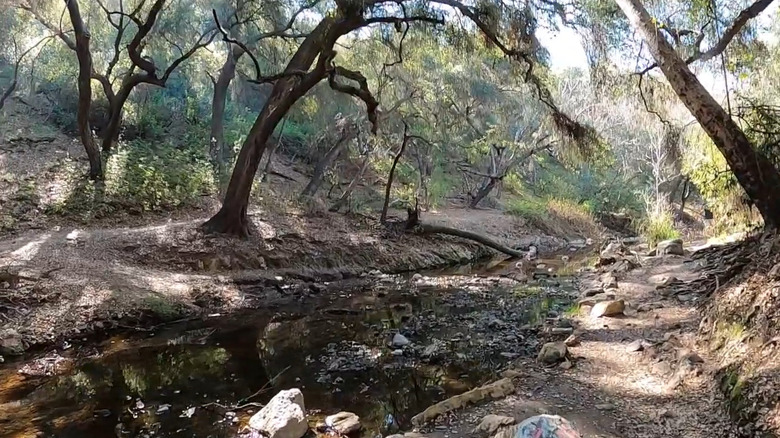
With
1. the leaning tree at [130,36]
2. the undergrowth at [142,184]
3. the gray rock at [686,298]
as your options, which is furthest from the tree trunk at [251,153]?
the gray rock at [686,298]

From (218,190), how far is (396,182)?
663 centimetres

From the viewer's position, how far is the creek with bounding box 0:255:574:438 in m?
4.42

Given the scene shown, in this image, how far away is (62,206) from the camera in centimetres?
1111

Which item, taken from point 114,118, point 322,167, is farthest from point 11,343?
point 322,167

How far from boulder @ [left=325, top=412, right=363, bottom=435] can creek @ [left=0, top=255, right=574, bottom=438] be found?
0.10 m

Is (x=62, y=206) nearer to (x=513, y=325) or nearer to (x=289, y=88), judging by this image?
(x=289, y=88)

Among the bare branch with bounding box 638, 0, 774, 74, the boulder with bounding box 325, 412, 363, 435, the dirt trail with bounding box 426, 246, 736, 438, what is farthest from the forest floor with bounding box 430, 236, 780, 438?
the bare branch with bounding box 638, 0, 774, 74

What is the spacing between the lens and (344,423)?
4.18 m

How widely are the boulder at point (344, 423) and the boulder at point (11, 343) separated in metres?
3.91

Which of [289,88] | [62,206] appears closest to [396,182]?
[289,88]

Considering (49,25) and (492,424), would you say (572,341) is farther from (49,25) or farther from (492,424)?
(49,25)

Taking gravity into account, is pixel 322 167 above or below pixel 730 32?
below

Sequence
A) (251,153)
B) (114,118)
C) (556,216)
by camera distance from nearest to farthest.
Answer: (251,153)
(114,118)
(556,216)

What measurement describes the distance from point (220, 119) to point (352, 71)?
6644 millimetres
